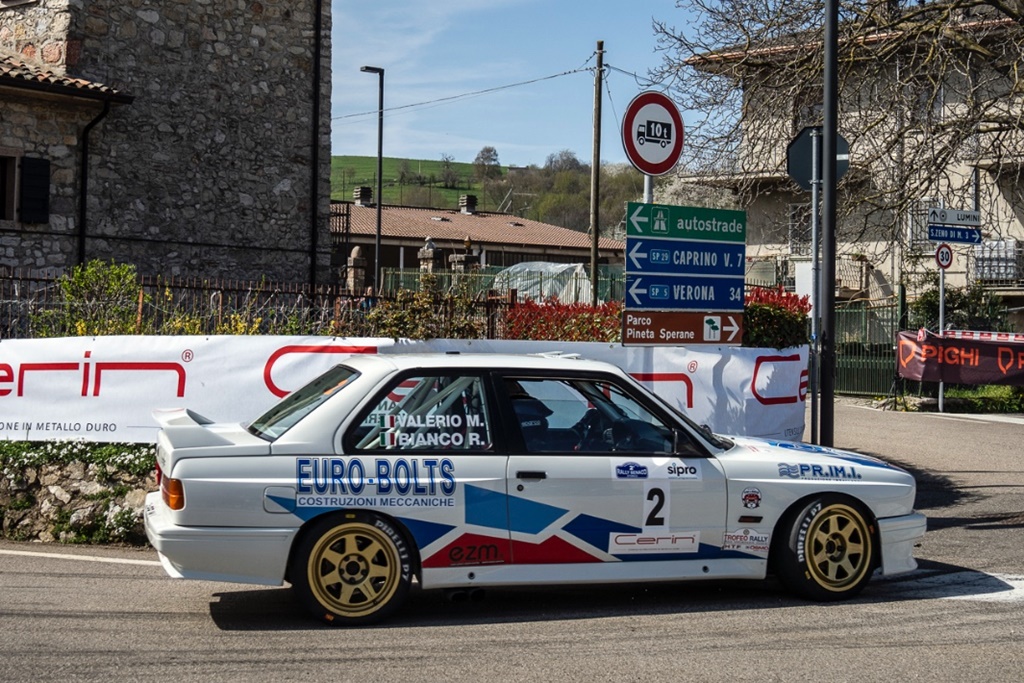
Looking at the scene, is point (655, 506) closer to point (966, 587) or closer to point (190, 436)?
point (966, 587)

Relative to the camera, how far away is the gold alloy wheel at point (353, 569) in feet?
21.5

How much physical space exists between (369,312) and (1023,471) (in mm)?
7669

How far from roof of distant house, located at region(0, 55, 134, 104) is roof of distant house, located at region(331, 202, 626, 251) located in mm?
28012

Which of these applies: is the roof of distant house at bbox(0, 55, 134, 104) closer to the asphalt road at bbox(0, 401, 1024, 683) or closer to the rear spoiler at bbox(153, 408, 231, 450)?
the asphalt road at bbox(0, 401, 1024, 683)

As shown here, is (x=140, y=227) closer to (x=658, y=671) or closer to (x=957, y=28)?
(x=957, y=28)

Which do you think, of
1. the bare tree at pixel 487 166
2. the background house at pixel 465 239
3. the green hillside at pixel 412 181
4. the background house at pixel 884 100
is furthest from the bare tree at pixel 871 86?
the bare tree at pixel 487 166

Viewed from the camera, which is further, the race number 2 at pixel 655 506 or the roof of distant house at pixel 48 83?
the roof of distant house at pixel 48 83

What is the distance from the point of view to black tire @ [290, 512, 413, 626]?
6547 millimetres

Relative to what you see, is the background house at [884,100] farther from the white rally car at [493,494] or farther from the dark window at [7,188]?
the dark window at [7,188]

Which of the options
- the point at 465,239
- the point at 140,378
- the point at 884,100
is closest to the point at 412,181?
the point at 465,239

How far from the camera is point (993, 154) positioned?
57.9 feet

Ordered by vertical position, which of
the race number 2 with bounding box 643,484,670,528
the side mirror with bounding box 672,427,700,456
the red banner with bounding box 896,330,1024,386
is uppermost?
the red banner with bounding box 896,330,1024,386

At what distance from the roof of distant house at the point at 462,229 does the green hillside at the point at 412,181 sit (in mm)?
38255

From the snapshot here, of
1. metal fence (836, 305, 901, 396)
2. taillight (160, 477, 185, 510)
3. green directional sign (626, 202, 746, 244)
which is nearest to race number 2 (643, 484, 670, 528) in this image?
taillight (160, 477, 185, 510)
